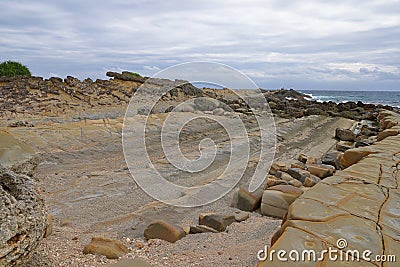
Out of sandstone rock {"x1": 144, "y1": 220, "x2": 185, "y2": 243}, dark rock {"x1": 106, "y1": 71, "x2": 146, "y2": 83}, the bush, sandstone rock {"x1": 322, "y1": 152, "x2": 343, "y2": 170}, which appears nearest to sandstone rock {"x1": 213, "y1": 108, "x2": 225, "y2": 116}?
sandstone rock {"x1": 322, "y1": 152, "x2": 343, "y2": 170}

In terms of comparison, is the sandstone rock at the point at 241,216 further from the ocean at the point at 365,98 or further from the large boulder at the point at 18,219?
the ocean at the point at 365,98

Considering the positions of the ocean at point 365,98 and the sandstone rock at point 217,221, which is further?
the ocean at point 365,98

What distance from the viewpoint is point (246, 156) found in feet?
27.1

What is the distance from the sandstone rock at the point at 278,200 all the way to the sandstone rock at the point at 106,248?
1.89 metres

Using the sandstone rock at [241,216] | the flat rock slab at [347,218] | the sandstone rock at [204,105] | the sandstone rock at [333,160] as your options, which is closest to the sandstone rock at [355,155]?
the sandstone rock at [333,160]

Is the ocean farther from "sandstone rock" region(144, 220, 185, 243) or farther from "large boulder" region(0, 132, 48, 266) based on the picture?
"large boulder" region(0, 132, 48, 266)

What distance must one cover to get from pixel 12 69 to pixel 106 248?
77.2ft

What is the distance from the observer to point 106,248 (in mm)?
3053

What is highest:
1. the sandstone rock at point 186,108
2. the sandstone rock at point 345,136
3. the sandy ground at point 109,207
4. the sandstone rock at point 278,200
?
the sandstone rock at point 186,108

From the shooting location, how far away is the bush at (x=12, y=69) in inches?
866

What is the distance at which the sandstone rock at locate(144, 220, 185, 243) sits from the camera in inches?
137

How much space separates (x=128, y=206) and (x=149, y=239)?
4.83 ft

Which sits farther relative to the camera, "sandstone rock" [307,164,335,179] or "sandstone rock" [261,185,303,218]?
"sandstone rock" [307,164,335,179]

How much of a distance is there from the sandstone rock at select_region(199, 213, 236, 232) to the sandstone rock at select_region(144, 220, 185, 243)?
39cm
